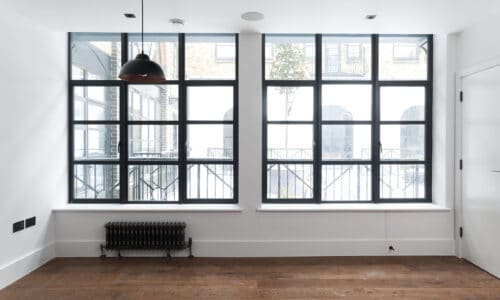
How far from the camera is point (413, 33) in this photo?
159 inches

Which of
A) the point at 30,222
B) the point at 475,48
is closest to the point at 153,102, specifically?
the point at 30,222

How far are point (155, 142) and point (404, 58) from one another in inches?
150

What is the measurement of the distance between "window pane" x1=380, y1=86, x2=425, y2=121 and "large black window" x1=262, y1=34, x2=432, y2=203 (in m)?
0.01

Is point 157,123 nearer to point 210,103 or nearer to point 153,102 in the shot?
point 153,102

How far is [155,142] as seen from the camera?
170 inches

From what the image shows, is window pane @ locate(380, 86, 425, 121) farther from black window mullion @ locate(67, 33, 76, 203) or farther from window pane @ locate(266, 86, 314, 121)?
black window mullion @ locate(67, 33, 76, 203)

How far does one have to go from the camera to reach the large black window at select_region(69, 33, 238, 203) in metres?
4.27

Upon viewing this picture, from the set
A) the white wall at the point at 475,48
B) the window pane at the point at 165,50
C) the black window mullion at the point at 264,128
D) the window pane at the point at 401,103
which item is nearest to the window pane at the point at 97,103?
the window pane at the point at 165,50

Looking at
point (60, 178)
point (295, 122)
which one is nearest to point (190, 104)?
point (295, 122)

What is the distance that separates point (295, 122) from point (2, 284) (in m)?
3.91

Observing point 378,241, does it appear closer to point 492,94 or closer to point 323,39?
point 492,94

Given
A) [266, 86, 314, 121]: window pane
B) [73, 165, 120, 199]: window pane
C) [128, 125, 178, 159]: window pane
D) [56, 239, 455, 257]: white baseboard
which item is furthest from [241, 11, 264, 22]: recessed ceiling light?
[56, 239, 455, 257]: white baseboard

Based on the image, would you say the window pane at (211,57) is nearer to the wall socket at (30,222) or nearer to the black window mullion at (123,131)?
the black window mullion at (123,131)

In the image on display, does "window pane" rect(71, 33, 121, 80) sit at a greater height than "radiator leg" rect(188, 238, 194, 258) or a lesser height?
greater
